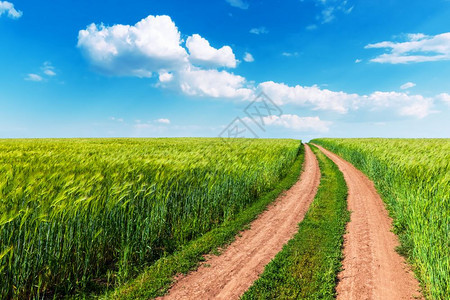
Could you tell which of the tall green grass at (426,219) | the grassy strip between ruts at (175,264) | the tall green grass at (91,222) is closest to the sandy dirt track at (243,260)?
the grassy strip between ruts at (175,264)

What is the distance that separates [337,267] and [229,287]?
2.56 metres

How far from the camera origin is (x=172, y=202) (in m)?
6.48

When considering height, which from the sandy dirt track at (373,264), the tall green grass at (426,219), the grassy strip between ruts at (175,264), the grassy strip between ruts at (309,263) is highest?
the tall green grass at (426,219)

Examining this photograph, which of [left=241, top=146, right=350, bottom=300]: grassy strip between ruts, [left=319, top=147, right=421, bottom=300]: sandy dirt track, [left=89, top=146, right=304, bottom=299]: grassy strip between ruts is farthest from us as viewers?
[left=319, top=147, right=421, bottom=300]: sandy dirt track

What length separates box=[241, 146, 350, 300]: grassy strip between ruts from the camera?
4543 mm

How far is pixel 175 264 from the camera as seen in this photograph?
17.3 feet

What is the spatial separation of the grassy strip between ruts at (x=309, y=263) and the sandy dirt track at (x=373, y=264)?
9.4 inches

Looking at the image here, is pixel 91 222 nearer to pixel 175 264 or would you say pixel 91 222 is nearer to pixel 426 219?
pixel 175 264

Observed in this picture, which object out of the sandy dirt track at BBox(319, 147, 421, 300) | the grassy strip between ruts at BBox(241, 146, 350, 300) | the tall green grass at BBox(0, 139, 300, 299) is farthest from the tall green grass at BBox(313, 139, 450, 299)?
the tall green grass at BBox(0, 139, 300, 299)

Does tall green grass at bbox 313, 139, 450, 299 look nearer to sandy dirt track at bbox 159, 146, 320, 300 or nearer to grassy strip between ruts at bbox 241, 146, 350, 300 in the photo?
grassy strip between ruts at bbox 241, 146, 350, 300

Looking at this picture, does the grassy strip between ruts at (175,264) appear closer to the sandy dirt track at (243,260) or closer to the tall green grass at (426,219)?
the sandy dirt track at (243,260)

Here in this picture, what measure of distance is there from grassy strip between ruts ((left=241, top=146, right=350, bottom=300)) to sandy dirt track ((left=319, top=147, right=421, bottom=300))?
24 cm

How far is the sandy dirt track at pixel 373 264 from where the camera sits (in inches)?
188

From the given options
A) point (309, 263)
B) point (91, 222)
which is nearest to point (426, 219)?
point (309, 263)
